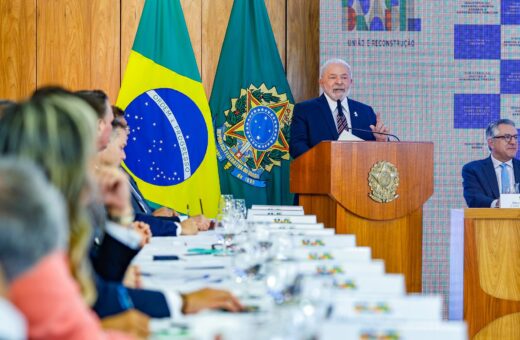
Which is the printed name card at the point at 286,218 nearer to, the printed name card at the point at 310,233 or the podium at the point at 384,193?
the podium at the point at 384,193

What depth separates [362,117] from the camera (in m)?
5.98

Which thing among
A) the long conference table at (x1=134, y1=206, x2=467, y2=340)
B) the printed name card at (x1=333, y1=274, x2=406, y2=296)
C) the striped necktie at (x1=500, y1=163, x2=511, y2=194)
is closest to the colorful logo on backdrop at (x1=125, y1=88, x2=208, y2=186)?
the striped necktie at (x1=500, y1=163, x2=511, y2=194)

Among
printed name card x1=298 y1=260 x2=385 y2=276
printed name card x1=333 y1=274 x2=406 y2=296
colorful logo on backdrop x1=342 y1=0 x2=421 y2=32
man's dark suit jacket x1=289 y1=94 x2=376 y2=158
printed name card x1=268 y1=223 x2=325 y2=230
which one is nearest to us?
printed name card x1=333 y1=274 x2=406 y2=296

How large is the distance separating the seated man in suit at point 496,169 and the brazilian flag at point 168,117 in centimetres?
207

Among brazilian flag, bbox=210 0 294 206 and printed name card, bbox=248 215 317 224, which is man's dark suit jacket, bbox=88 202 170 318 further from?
brazilian flag, bbox=210 0 294 206

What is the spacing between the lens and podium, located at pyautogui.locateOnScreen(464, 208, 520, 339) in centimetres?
462

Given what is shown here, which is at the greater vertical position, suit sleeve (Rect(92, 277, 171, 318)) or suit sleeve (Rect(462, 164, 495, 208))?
suit sleeve (Rect(462, 164, 495, 208))

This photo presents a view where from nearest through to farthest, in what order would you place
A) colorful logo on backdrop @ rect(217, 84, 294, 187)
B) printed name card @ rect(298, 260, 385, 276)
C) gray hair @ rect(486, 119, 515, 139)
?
printed name card @ rect(298, 260, 385, 276)
gray hair @ rect(486, 119, 515, 139)
colorful logo on backdrop @ rect(217, 84, 294, 187)

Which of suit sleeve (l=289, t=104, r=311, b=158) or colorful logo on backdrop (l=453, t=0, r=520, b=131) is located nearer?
suit sleeve (l=289, t=104, r=311, b=158)

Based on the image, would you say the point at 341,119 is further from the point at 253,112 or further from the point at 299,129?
the point at 253,112

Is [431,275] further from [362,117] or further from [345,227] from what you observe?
[345,227]

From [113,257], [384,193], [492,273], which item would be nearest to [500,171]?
[492,273]

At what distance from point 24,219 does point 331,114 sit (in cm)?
495

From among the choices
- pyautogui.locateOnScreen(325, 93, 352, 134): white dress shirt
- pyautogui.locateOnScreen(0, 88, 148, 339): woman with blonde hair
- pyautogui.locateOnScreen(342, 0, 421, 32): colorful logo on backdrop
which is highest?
pyautogui.locateOnScreen(342, 0, 421, 32): colorful logo on backdrop
